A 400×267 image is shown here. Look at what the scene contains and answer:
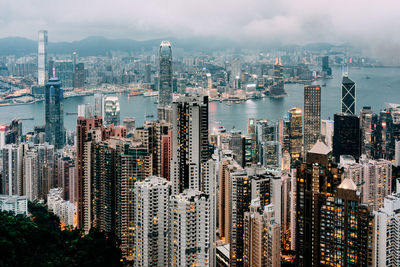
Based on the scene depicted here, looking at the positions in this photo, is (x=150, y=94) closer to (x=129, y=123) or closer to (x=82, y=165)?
(x=129, y=123)

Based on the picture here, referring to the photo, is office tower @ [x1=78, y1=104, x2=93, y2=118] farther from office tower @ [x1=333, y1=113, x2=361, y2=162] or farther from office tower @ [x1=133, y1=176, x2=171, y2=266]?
office tower @ [x1=133, y1=176, x2=171, y2=266]

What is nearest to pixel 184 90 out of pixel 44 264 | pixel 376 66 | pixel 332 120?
pixel 332 120

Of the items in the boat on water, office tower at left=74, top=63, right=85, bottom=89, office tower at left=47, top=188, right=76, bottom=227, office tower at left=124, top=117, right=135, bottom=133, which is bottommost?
office tower at left=47, top=188, right=76, bottom=227

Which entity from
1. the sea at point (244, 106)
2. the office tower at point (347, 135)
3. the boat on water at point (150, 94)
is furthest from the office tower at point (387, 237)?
the boat on water at point (150, 94)

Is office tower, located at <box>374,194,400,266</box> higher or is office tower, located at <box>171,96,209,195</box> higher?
office tower, located at <box>171,96,209,195</box>

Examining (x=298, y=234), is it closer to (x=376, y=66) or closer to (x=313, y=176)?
(x=313, y=176)

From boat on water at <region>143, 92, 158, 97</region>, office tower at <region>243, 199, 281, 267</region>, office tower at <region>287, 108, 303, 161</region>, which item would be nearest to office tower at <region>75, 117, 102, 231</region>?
office tower at <region>243, 199, 281, 267</region>

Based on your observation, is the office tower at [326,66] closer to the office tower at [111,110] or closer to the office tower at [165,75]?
the office tower at [165,75]
